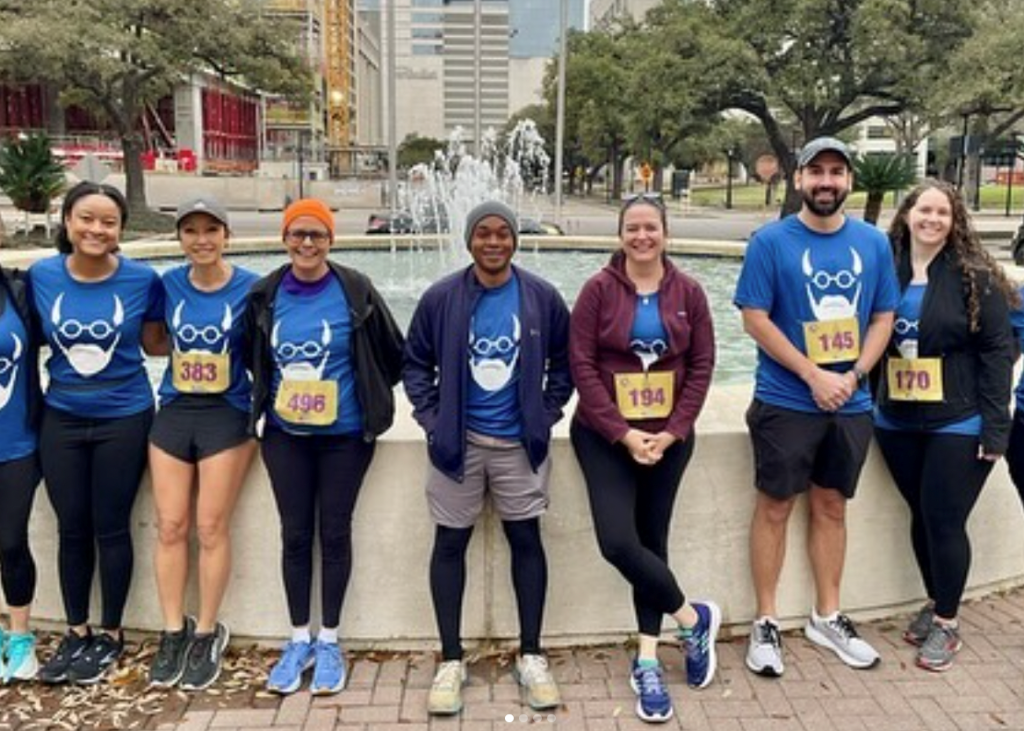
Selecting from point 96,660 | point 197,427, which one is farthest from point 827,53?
point 96,660

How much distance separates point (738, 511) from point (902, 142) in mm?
44811

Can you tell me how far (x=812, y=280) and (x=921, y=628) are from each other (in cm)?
157

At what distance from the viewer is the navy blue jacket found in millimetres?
3373

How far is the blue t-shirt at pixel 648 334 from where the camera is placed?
133 inches

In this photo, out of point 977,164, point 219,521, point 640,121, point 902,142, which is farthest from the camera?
point 977,164

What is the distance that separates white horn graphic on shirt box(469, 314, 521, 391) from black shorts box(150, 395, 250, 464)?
92 cm

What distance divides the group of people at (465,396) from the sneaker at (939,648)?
0.06 feet

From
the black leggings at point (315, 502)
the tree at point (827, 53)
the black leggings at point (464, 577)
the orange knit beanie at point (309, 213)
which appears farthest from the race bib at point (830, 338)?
the tree at point (827, 53)

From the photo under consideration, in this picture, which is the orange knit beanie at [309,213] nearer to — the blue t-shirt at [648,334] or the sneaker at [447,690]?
the blue t-shirt at [648,334]

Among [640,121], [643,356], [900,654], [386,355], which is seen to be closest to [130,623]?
[386,355]

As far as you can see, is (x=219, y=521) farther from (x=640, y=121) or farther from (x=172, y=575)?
(x=640, y=121)

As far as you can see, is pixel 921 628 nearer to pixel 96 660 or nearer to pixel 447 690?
pixel 447 690

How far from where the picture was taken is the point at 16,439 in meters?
3.53

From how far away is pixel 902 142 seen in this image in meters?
44.1
